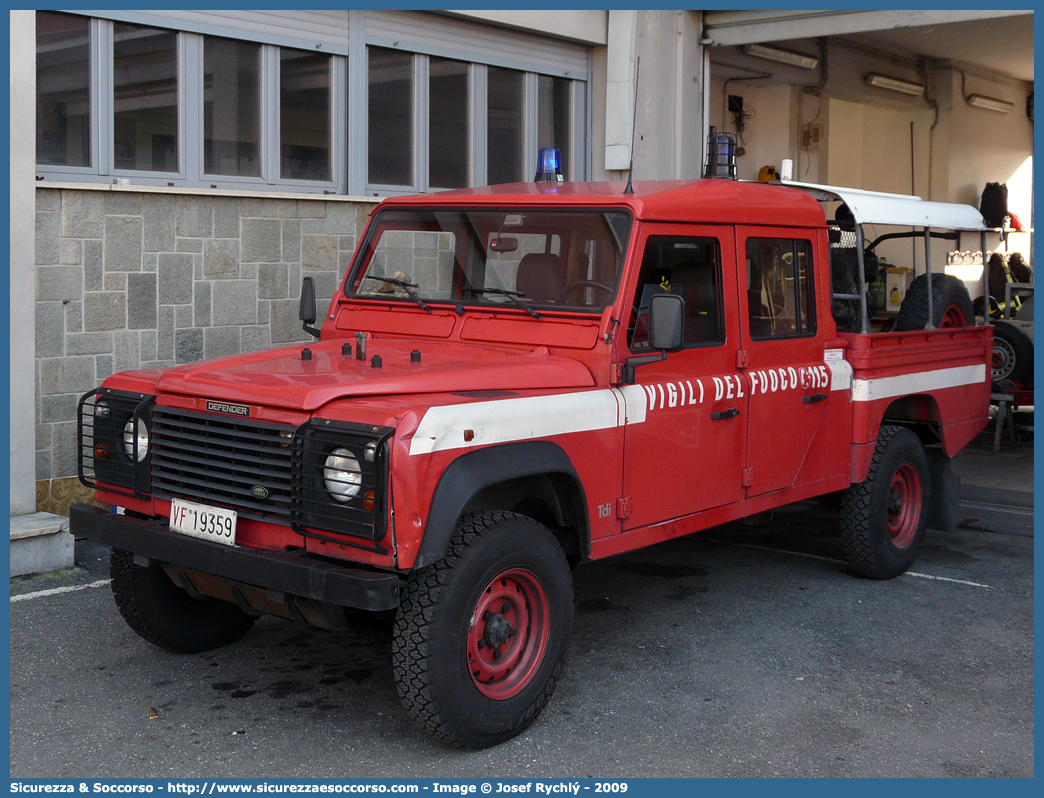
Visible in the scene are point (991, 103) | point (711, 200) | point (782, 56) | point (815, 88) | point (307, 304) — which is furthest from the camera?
point (991, 103)

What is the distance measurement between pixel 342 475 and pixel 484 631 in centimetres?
81

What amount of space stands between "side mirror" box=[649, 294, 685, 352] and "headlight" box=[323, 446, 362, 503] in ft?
4.54

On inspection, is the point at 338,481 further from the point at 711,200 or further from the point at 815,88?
the point at 815,88

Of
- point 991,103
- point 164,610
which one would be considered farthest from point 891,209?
point 991,103

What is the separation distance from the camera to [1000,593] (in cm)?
641

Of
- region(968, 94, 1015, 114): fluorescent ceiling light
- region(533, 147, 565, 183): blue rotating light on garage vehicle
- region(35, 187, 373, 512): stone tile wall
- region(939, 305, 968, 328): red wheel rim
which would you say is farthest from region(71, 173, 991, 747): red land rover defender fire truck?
region(968, 94, 1015, 114): fluorescent ceiling light

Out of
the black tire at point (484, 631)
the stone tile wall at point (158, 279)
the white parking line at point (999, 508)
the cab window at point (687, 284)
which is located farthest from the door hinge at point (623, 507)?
the white parking line at point (999, 508)

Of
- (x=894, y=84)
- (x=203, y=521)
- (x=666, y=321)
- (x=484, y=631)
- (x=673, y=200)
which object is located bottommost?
(x=484, y=631)

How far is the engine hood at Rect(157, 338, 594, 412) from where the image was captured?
410 cm

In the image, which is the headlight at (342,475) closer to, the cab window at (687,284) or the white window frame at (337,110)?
the cab window at (687,284)

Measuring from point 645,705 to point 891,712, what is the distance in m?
0.99

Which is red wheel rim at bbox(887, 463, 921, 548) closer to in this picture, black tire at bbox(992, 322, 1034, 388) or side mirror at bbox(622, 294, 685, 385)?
side mirror at bbox(622, 294, 685, 385)

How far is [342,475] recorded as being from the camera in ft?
12.8

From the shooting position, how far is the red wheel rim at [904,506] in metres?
6.68
